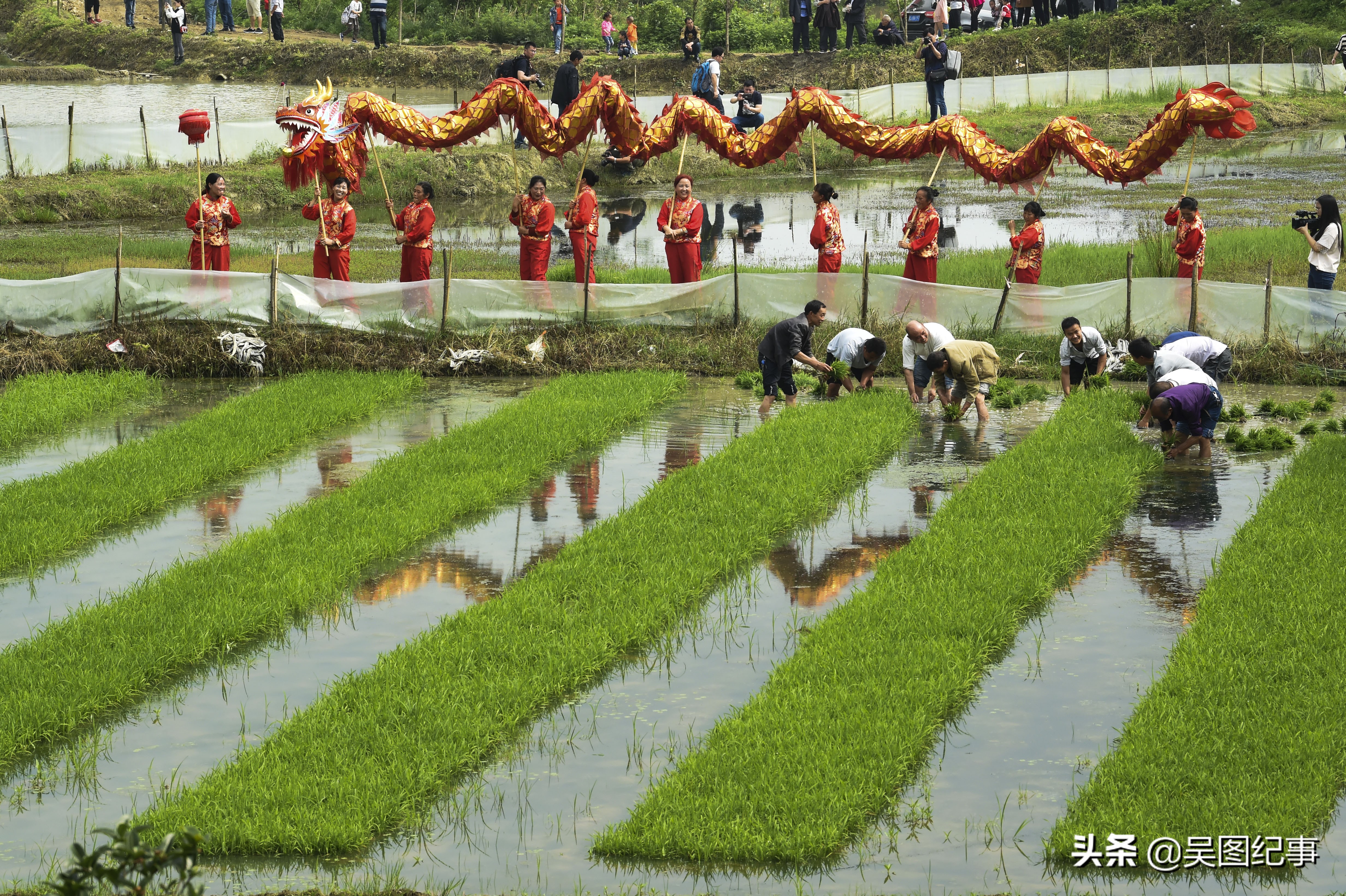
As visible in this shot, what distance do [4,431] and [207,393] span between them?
7.55 feet

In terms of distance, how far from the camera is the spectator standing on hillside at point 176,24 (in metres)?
42.3

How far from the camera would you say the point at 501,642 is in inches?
343

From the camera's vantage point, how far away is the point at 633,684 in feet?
27.7

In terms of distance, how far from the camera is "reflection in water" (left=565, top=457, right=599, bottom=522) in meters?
11.7

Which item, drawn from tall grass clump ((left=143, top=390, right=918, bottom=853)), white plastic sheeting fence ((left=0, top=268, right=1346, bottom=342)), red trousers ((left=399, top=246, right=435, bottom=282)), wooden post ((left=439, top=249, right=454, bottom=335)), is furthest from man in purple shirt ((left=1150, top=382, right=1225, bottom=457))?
red trousers ((left=399, top=246, right=435, bottom=282))

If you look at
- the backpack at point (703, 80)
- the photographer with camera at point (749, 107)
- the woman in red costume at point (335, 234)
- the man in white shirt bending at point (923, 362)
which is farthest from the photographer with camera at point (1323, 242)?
the backpack at point (703, 80)

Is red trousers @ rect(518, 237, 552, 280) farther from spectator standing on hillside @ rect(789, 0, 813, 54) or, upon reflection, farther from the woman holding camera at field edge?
spectator standing on hillside @ rect(789, 0, 813, 54)

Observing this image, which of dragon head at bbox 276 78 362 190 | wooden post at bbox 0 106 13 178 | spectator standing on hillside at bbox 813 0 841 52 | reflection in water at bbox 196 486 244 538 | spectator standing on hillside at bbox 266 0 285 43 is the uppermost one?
spectator standing on hillside at bbox 266 0 285 43

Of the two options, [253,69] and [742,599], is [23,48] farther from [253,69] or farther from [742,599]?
[742,599]

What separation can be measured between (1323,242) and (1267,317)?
4.25ft

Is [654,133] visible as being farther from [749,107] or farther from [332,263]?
[749,107]

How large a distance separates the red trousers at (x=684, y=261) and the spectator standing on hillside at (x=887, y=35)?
915 inches

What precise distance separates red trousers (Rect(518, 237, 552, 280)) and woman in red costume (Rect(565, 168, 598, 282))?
0.35m

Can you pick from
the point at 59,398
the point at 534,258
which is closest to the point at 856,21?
the point at 534,258
